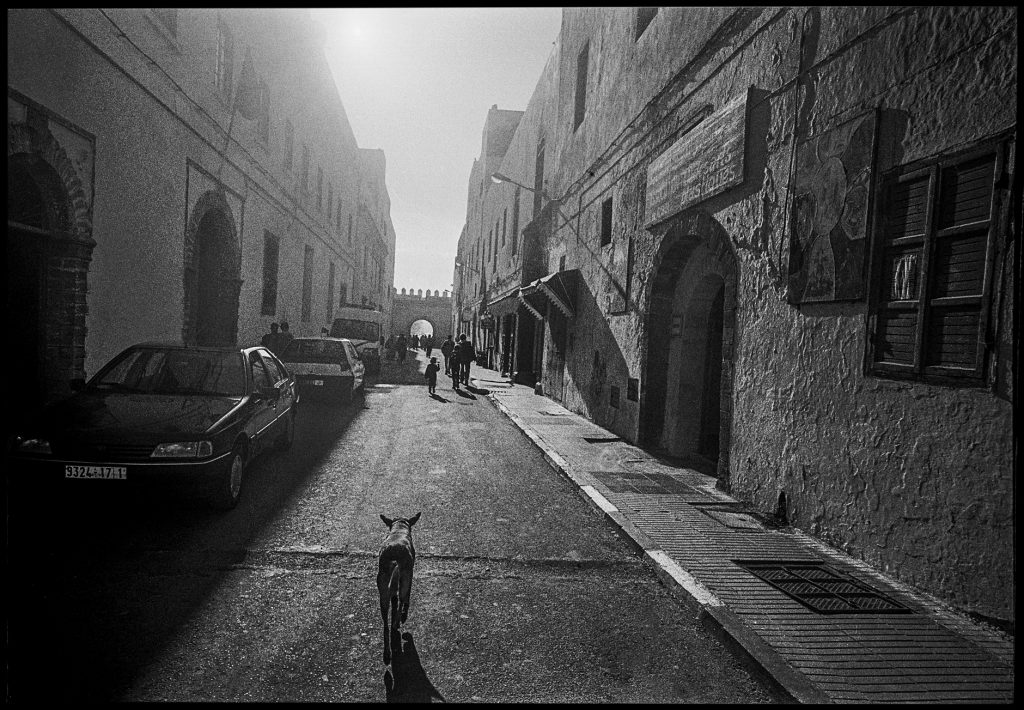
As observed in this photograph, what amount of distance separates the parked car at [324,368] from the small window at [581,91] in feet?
27.0

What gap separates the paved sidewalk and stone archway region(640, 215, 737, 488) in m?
2.10

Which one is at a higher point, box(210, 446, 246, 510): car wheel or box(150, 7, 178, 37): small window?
box(150, 7, 178, 37): small window

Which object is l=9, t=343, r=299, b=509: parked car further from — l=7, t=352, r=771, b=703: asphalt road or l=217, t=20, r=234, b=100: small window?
l=217, t=20, r=234, b=100: small window

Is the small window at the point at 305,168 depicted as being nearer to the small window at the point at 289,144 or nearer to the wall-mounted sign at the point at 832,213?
the small window at the point at 289,144

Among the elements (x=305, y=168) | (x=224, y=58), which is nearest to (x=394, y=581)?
(x=224, y=58)

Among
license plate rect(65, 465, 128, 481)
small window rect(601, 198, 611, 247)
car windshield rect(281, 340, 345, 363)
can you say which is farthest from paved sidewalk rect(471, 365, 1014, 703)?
car windshield rect(281, 340, 345, 363)

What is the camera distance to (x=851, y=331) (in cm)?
509

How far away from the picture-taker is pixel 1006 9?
375 centimetres

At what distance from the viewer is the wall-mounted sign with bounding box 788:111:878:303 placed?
4988 millimetres

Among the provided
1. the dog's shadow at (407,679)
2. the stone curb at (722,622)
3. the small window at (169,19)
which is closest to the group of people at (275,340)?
the small window at (169,19)

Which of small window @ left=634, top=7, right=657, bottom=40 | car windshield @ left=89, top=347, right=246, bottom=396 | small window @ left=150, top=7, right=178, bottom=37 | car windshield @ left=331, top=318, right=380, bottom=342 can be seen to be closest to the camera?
car windshield @ left=89, top=347, right=246, bottom=396

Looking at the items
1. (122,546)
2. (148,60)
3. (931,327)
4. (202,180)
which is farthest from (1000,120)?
(202,180)

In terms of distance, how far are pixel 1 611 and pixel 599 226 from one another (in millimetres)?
11833

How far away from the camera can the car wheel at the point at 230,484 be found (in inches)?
213
